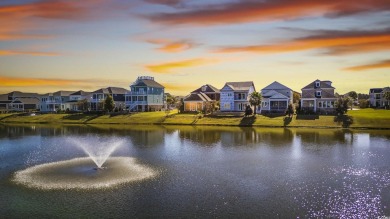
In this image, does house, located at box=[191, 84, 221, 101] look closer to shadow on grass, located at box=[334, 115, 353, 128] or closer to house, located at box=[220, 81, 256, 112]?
house, located at box=[220, 81, 256, 112]

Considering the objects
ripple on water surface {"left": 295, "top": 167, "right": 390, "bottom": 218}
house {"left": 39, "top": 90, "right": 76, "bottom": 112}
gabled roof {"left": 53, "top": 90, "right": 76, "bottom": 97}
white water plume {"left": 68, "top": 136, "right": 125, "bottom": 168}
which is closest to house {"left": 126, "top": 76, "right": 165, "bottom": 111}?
house {"left": 39, "top": 90, "right": 76, "bottom": 112}

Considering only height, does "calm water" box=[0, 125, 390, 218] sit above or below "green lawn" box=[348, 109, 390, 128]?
below

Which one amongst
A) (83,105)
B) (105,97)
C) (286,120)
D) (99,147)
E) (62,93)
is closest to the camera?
(99,147)

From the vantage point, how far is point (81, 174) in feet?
109

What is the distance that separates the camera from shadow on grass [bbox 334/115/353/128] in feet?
250

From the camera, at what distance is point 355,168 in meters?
34.8

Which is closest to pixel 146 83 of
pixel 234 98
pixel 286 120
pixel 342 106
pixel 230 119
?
pixel 234 98

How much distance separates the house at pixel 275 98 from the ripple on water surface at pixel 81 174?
64733 millimetres

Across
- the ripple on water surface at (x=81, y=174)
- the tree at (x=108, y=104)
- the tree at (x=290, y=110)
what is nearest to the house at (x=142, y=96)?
the tree at (x=108, y=104)

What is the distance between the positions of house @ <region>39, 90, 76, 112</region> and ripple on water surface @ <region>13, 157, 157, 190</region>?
108 m

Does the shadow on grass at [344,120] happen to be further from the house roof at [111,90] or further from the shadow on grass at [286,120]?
the house roof at [111,90]

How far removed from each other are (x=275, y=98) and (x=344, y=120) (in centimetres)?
2223

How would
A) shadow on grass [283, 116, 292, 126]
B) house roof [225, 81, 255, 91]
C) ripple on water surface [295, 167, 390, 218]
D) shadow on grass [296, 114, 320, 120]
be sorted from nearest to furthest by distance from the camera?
1. ripple on water surface [295, 167, 390, 218]
2. shadow on grass [283, 116, 292, 126]
3. shadow on grass [296, 114, 320, 120]
4. house roof [225, 81, 255, 91]

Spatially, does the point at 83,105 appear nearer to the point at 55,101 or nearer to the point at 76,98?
the point at 76,98
